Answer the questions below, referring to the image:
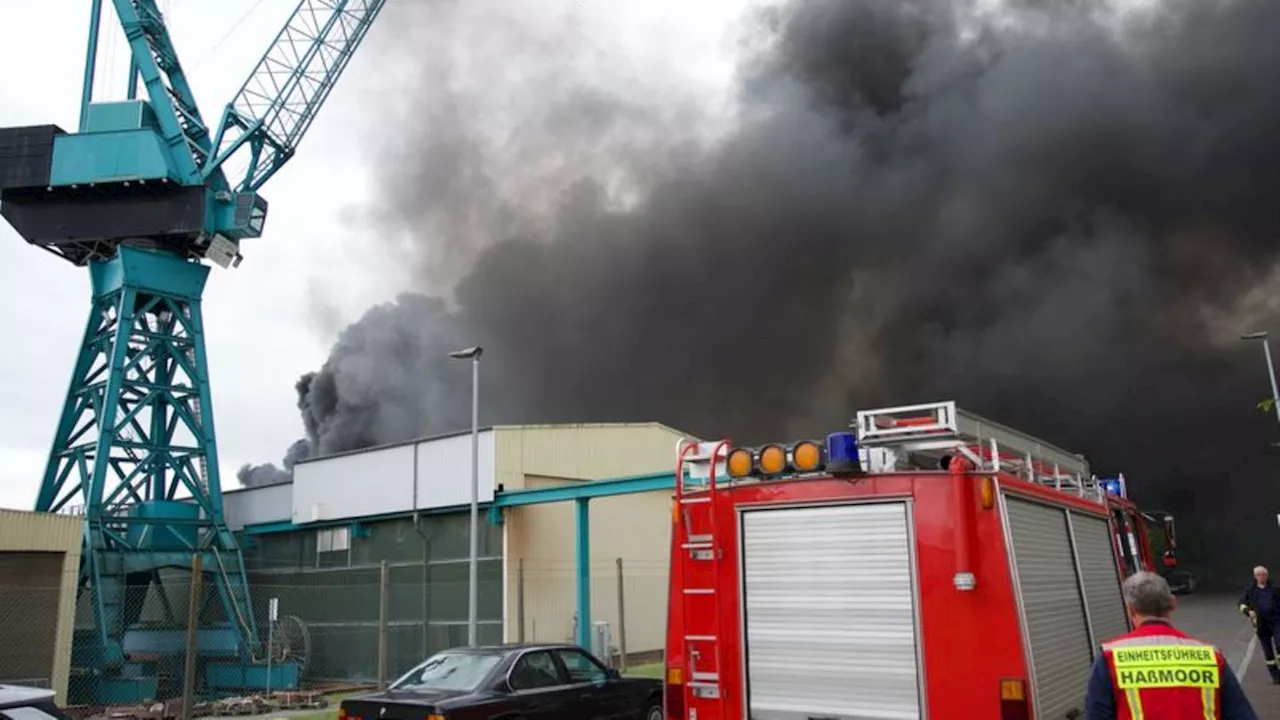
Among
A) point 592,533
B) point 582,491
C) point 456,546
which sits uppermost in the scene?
point 582,491

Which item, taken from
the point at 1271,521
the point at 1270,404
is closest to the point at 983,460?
the point at 1270,404

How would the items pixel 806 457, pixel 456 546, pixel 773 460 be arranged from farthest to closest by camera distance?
pixel 456 546 < pixel 773 460 < pixel 806 457

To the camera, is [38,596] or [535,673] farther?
[38,596]

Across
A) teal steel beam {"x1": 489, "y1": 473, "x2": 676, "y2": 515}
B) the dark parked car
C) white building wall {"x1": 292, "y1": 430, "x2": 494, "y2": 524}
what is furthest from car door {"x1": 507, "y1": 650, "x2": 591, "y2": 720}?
white building wall {"x1": 292, "y1": 430, "x2": 494, "y2": 524}

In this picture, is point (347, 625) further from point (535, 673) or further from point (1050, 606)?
point (1050, 606)

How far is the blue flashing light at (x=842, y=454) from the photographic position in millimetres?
4984

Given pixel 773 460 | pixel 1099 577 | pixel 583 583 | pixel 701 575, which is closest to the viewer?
pixel 773 460

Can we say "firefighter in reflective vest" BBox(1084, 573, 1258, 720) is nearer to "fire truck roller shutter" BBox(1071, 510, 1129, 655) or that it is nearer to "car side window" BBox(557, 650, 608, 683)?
"fire truck roller shutter" BBox(1071, 510, 1129, 655)

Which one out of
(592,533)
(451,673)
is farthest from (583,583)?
(451,673)

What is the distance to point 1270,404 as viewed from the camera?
8.01m

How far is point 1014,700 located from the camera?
174 inches

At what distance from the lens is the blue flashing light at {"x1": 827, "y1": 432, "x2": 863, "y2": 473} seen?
4984 millimetres

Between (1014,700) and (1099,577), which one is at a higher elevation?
(1099,577)

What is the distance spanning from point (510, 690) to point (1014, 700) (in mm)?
5127
